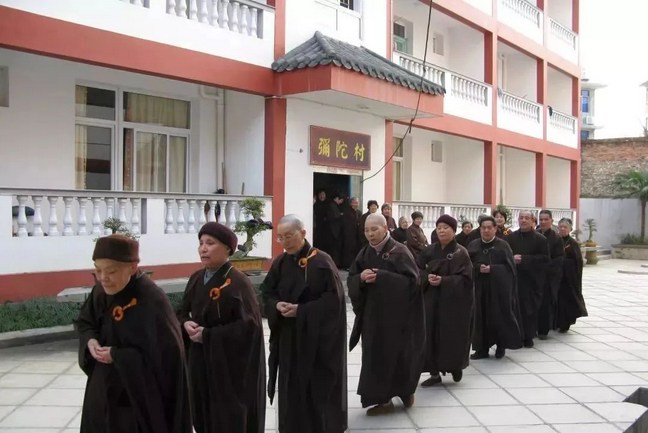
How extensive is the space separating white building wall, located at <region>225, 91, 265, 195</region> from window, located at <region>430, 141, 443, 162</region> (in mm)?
8116

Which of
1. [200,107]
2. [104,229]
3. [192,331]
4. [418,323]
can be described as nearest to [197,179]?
[200,107]

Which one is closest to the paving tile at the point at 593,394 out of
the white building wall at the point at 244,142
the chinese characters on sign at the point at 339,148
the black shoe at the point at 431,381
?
the black shoe at the point at 431,381

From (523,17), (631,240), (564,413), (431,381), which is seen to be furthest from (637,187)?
(564,413)

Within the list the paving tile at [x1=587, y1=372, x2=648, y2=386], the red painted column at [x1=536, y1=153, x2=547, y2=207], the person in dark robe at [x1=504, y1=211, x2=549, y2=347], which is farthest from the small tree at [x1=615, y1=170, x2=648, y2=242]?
the paving tile at [x1=587, y1=372, x2=648, y2=386]

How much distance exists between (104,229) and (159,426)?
6.26 metres

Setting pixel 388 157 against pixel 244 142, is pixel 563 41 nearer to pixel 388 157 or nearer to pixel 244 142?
pixel 388 157

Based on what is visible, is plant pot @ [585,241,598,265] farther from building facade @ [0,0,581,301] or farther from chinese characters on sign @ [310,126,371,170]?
chinese characters on sign @ [310,126,371,170]

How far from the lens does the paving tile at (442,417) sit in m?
5.19

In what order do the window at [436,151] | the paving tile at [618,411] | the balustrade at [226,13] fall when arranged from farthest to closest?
the window at [436,151] < the balustrade at [226,13] < the paving tile at [618,411]

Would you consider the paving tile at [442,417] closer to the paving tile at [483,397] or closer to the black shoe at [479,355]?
the paving tile at [483,397]

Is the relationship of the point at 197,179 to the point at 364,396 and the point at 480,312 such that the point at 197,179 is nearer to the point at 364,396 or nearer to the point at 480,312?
the point at 480,312

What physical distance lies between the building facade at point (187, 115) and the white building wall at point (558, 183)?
8.17 meters

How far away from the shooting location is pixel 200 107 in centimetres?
1152

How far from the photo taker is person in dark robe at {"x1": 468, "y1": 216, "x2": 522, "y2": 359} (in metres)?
7.33
